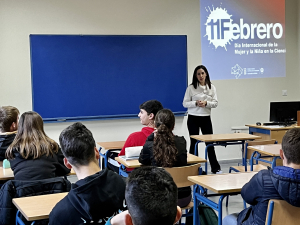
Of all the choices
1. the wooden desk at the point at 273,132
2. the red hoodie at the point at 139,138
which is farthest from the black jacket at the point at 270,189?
the wooden desk at the point at 273,132

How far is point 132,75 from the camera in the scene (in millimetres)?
6227

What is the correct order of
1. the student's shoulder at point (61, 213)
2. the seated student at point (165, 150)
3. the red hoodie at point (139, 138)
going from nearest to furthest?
the student's shoulder at point (61, 213), the seated student at point (165, 150), the red hoodie at point (139, 138)

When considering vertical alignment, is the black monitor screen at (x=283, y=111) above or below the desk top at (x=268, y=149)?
above

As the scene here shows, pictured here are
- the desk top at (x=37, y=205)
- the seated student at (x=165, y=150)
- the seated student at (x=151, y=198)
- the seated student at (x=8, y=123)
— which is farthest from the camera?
the seated student at (x=8, y=123)

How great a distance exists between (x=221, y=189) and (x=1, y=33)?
14.5 ft

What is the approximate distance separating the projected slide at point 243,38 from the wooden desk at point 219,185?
161 inches

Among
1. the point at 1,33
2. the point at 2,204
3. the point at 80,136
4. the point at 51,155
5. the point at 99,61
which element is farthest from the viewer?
the point at 99,61

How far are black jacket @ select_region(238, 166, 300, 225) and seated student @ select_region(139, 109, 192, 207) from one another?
843 mm

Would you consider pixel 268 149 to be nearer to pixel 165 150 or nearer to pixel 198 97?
pixel 165 150

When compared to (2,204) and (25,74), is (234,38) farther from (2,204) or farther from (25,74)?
(2,204)

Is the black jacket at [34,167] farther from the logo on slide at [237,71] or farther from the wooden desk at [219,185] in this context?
the logo on slide at [237,71]

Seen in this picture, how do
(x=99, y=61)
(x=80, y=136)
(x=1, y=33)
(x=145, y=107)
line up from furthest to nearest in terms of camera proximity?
(x=99, y=61) < (x=1, y=33) < (x=145, y=107) < (x=80, y=136)

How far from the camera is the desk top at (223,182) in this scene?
2529mm

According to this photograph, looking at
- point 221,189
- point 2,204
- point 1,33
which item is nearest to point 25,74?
point 1,33
